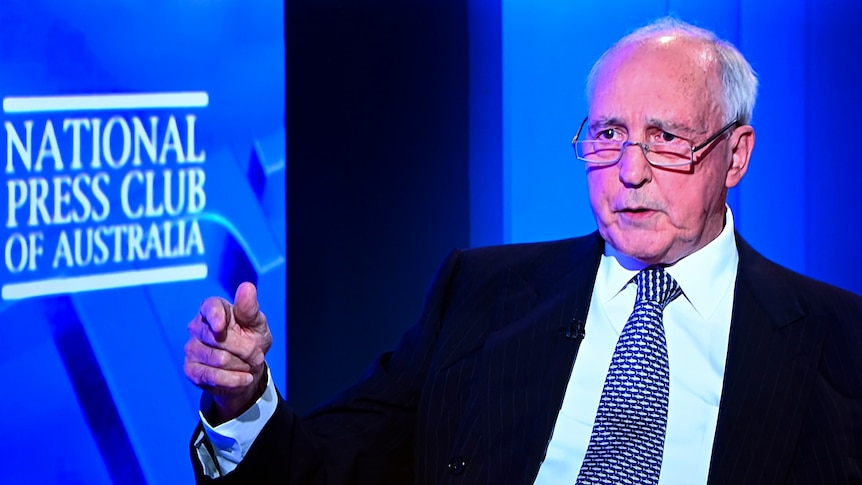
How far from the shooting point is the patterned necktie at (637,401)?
1805 mm

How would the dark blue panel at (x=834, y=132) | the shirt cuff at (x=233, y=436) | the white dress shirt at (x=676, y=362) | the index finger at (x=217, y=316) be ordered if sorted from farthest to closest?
1. the dark blue panel at (x=834, y=132)
2. the white dress shirt at (x=676, y=362)
3. the shirt cuff at (x=233, y=436)
4. the index finger at (x=217, y=316)

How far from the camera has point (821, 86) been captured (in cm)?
324

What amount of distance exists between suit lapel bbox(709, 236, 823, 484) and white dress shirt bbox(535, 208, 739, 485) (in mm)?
36

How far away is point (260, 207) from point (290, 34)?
16.3 inches

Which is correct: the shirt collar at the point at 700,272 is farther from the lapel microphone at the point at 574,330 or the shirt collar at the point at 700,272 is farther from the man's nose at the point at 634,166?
the man's nose at the point at 634,166

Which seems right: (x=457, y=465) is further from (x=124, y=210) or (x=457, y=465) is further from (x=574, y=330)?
(x=124, y=210)

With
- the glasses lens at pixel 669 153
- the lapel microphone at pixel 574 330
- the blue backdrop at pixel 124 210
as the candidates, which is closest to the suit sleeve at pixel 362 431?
the lapel microphone at pixel 574 330

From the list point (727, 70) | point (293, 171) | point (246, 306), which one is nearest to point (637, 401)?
point (727, 70)

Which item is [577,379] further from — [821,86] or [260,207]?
[821,86]

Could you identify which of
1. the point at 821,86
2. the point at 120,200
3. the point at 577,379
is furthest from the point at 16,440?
the point at 821,86

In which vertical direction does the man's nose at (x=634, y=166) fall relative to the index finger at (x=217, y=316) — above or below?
above

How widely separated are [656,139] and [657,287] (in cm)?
26

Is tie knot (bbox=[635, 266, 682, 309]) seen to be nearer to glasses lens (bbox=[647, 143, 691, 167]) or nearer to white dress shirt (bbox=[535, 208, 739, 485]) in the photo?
white dress shirt (bbox=[535, 208, 739, 485])

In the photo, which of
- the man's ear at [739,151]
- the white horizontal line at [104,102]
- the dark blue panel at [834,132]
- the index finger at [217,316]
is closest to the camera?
the index finger at [217,316]
